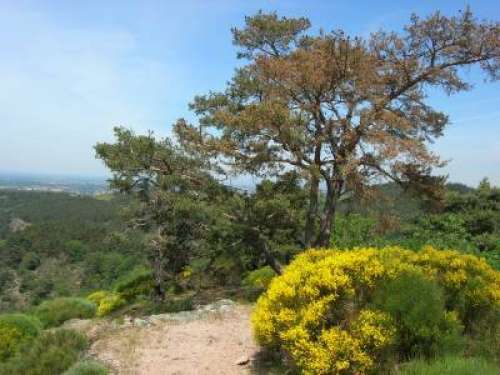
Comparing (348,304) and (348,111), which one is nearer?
(348,304)

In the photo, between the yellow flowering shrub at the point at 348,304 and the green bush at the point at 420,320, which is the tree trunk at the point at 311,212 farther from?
the green bush at the point at 420,320

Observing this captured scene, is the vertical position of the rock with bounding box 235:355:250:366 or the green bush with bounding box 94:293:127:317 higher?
the rock with bounding box 235:355:250:366

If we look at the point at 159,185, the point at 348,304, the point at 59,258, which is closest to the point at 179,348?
the point at 348,304

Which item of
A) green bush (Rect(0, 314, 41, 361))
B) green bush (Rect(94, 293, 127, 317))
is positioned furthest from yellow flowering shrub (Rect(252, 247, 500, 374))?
green bush (Rect(94, 293, 127, 317))

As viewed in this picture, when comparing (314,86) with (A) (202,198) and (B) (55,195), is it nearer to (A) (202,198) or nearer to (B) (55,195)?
(A) (202,198)

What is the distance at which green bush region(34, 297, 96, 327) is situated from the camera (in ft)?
45.4

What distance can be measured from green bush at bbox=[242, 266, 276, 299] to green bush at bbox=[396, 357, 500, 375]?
6.80 metres

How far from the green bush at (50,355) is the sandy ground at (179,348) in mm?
296

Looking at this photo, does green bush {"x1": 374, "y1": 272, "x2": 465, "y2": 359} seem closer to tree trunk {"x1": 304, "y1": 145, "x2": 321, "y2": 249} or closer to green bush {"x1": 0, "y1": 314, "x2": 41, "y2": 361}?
tree trunk {"x1": 304, "y1": 145, "x2": 321, "y2": 249}

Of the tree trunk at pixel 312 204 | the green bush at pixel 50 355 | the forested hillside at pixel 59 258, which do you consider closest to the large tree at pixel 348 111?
the tree trunk at pixel 312 204

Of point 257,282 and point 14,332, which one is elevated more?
point 257,282

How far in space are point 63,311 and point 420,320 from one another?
11499 millimetres

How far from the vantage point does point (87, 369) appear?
6.53 meters

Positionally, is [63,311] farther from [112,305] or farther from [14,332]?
[14,332]
